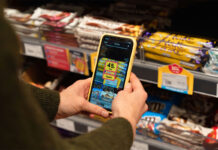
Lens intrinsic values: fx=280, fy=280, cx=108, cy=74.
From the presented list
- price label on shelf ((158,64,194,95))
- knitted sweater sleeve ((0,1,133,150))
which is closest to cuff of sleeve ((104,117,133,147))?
knitted sweater sleeve ((0,1,133,150))

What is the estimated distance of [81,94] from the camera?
37.8 inches

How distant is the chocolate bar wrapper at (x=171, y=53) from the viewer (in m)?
1.04

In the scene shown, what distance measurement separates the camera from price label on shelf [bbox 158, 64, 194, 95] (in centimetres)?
100

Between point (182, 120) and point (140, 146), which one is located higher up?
point (182, 120)

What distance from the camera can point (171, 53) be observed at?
1.07m

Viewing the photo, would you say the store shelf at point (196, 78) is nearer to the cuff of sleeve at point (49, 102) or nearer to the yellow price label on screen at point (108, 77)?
the yellow price label on screen at point (108, 77)

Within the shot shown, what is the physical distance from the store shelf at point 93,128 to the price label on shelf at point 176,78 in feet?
A: 1.06

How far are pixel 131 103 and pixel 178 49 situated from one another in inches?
15.7

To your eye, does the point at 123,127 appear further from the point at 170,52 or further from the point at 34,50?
the point at 34,50

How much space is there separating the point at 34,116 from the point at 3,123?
0.05m

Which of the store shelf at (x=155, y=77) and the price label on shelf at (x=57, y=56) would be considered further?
the price label on shelf at (x=57, y=56)

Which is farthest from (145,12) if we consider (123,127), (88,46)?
(123,127)

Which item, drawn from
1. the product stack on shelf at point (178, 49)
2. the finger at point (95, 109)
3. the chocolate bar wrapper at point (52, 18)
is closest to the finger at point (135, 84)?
the finger at point (95, 109)

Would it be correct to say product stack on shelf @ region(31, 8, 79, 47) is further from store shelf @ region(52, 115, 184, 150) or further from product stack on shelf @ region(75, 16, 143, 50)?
store shelf @ region(52, 115, 184, 150)
